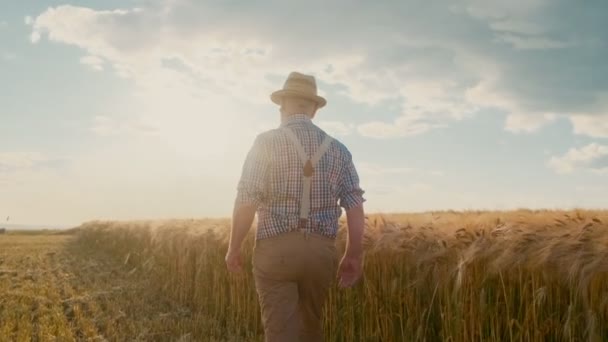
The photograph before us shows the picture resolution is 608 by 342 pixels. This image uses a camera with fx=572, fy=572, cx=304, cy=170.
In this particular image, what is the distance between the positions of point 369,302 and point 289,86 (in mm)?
2653

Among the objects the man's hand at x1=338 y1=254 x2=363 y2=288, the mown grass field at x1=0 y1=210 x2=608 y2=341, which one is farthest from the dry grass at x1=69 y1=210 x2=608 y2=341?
the man's hand at x1=338 y1=254 x2=363 y2=288

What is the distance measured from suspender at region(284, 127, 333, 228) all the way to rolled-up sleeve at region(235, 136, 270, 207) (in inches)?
10.6

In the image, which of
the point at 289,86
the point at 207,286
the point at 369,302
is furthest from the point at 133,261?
the point at 289,86

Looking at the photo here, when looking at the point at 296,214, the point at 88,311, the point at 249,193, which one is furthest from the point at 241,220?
the point at 88,311

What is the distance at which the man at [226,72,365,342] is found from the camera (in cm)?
452

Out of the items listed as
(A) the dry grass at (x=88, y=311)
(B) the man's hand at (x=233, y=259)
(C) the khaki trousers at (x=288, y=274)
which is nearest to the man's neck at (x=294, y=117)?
(C) the khaki trousers at (x=288, y=274)

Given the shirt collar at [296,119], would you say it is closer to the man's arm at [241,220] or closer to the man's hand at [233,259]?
the man's arm at [241,220]

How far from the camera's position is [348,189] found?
16.2 feet

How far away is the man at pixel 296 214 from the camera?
4.52 metres

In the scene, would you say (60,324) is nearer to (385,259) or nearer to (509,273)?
(385,259)

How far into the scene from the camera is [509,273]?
16.1 feet

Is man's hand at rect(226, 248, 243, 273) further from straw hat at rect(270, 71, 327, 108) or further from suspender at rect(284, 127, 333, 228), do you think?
straw hat at rect(270, 71, 327, 108)

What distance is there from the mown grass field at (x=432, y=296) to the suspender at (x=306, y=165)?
5.07 ft

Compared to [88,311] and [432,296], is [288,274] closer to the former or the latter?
[432,296]
